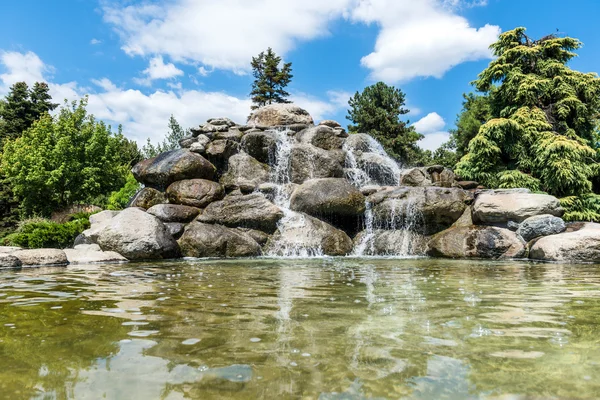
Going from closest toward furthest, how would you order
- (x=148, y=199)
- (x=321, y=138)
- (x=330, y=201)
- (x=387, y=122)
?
(x=330, y=201) → (x=148, y=199) → (x=321, y=138) → (x=387, y=122)

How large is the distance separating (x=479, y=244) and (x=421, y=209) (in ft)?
8.90

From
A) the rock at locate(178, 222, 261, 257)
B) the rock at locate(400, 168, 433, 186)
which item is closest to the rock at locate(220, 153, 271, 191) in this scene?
the rock at locate(178, 222, 261, 257)

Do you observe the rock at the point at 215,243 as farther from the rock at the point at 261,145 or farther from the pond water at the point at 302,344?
the pond water at the point at 302,344

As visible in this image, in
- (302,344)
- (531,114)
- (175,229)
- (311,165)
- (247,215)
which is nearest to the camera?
(302,344)

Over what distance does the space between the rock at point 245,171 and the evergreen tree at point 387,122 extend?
2043 centimetres

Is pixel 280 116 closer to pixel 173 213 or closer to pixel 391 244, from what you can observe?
pixel 173 213

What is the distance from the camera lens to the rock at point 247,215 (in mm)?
15922

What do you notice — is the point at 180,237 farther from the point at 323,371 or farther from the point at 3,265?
the point at 323,371

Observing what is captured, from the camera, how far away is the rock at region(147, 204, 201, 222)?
15812mm

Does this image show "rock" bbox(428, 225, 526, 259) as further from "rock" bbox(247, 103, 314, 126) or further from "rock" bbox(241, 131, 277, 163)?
→ "rock" bbox(247, 103, 314, 126)

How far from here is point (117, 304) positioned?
193 inches

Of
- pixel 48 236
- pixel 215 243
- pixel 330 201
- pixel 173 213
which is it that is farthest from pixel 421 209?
pixel 48 236

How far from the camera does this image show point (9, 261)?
10117 mm

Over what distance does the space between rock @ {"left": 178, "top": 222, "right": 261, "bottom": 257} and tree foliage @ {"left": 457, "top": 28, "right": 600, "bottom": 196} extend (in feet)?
47.7
